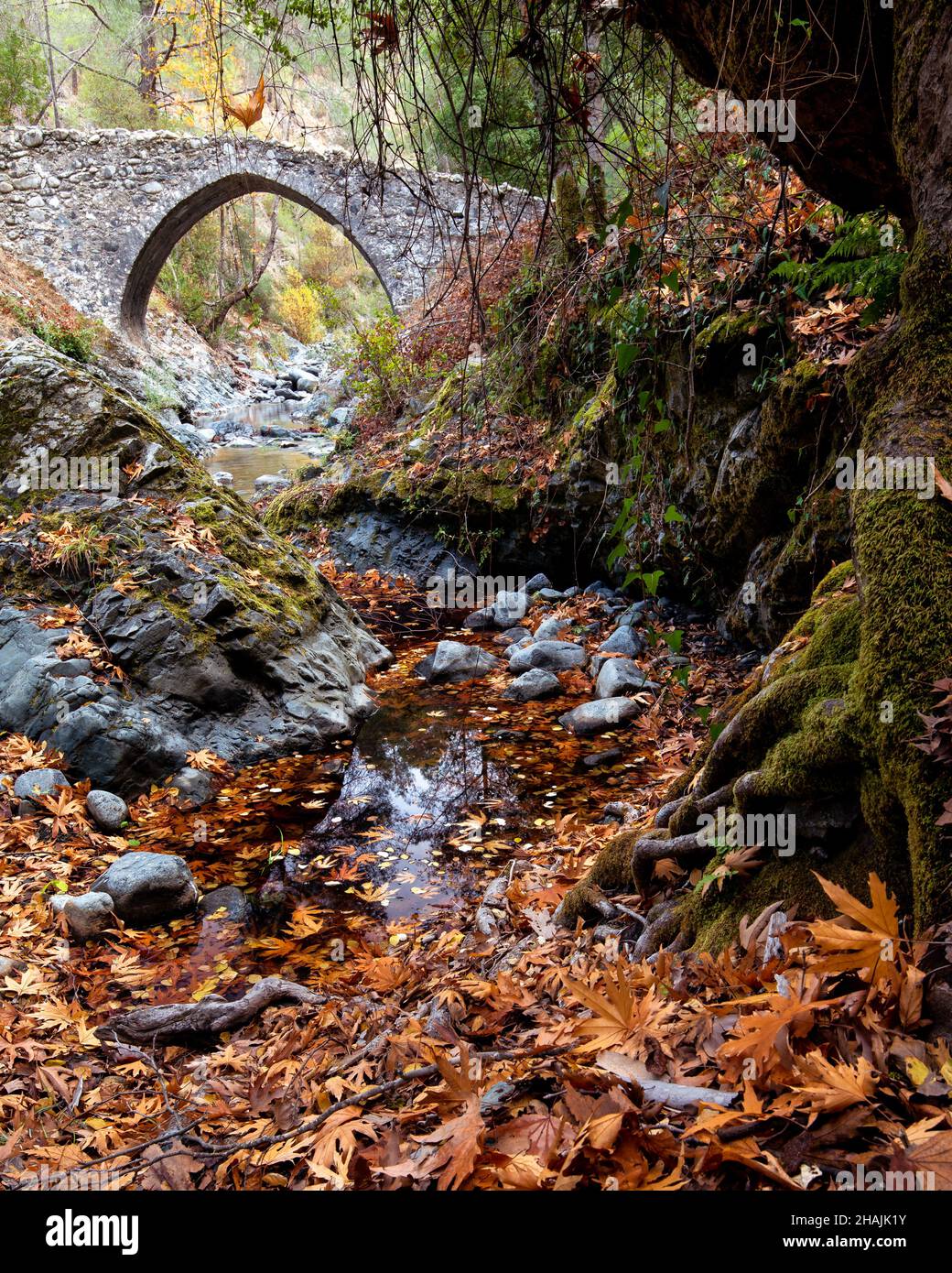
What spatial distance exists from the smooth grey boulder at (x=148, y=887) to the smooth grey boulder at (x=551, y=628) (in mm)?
4052

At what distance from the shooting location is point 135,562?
5582 millimetres

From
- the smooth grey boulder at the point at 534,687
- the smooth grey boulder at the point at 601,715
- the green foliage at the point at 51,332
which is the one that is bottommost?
the smooth grey boulder at the point at 601,715

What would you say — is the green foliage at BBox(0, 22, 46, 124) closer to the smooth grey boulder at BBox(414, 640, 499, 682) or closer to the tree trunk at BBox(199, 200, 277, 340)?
the tree trunk at BBox(199, 200, 277, 340)

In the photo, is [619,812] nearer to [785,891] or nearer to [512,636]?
[785,891]

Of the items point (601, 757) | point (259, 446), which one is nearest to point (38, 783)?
point (601, 757)

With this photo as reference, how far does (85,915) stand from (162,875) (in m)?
0.35

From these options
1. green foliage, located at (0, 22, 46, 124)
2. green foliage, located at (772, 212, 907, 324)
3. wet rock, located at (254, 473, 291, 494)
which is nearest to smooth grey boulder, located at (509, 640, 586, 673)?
green foliage, located at (772, 212, 907, 324)

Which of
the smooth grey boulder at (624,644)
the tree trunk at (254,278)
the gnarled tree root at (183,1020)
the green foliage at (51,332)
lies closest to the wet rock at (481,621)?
the smooth grey boulder at (624,644)

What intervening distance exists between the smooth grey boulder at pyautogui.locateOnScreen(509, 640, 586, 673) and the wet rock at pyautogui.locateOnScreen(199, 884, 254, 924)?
3309mm

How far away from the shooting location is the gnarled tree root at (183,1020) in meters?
2.70

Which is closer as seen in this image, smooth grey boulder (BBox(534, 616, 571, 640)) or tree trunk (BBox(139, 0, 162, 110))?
tree trunk (BBox(139, 0, 162, 110))

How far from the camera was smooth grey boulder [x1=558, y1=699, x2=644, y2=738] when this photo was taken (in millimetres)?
5453

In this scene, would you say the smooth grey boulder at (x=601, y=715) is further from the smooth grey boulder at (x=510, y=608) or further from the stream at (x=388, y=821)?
the smooth grey boulder at (x=510, y=608)

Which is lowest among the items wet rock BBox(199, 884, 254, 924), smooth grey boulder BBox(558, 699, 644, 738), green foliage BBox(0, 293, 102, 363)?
wet rock BBox(199, 884, 254, 924)
